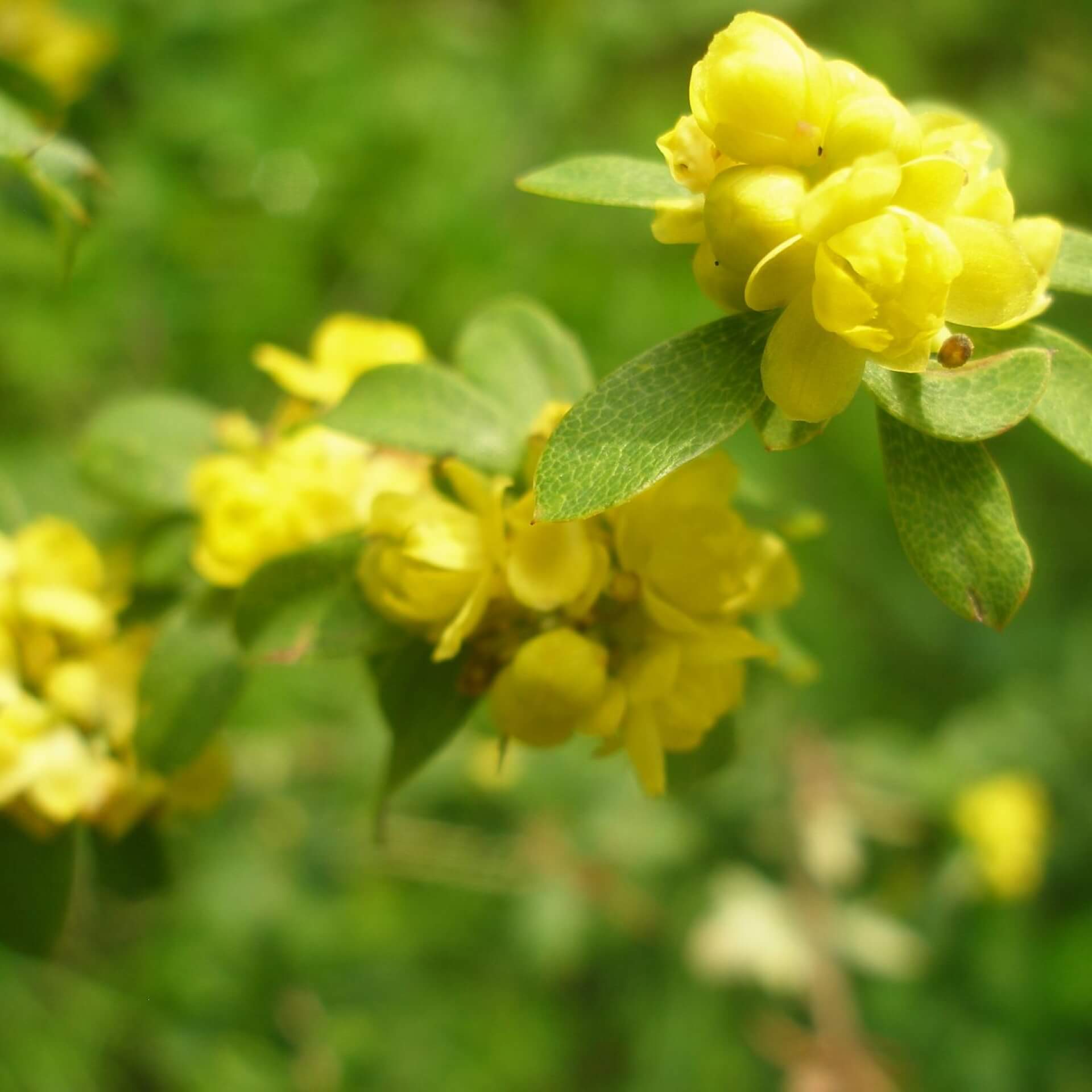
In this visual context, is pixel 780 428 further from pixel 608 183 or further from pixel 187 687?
pixel 187 687

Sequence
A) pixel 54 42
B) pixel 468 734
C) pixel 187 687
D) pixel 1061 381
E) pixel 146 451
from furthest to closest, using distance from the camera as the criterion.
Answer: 1. pixel 54 42
2. pixel 468 734
3. pixel 146 451
4. pixel 187 687
5. pixel 1061 381

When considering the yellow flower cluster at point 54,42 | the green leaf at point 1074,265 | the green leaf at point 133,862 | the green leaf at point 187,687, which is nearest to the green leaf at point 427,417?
the green leaf at point 187,687

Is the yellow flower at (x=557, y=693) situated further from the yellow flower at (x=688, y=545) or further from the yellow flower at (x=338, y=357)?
the yellow flower at (x=338, y=357)

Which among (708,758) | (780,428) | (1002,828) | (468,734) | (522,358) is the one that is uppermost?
(780,428)

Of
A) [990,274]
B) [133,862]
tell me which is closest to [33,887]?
[133,862]

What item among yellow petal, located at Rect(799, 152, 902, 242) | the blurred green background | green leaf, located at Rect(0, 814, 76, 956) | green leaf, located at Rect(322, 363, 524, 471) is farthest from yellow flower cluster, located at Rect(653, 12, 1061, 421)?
the blurred green background

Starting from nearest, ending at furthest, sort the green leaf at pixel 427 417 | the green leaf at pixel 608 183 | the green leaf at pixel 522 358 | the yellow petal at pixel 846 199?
1. the yellow petal at pixel 846 199
2. the green leaf at pixel 608 183
3. the green leaf at pixel 427 417
4. the green leaf at pixel 522 358

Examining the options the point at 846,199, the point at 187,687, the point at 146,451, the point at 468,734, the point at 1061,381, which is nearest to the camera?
the point at 846,199
